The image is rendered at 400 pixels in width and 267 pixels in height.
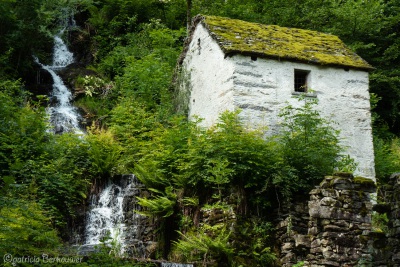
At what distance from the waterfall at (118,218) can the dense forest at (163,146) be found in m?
0.42

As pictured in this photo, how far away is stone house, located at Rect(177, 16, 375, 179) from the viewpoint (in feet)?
58.5

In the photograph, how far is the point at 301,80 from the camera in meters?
19.0

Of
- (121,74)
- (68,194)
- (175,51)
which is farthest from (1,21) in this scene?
(68,194)

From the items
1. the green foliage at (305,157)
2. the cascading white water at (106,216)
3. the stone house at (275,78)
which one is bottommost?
the cascading white water at (106,216)

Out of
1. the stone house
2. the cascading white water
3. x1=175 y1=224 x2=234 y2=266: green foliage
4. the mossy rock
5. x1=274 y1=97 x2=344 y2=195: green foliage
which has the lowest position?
x1=175 y1=224 x2=234 y2=266: green foliage

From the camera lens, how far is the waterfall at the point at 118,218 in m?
14.8

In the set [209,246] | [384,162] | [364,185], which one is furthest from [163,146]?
[384,162]

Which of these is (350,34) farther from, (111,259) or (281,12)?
(111,259)

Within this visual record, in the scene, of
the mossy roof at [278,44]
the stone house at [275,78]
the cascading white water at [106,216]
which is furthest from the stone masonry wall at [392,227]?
the mossy roof at [278,44]

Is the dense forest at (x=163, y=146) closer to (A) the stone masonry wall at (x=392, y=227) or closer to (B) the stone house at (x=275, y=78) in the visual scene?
(B) the stone house at (x=275, y=78)

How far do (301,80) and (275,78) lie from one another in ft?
4.15

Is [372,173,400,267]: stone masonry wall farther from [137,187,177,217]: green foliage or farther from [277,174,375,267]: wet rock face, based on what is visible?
[137,187,177,217]: green foliage

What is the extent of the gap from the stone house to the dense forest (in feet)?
2.80

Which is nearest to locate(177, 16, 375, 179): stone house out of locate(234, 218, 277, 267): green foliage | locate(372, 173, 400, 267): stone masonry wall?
locate(234, 218, 277, 267): green foliage
